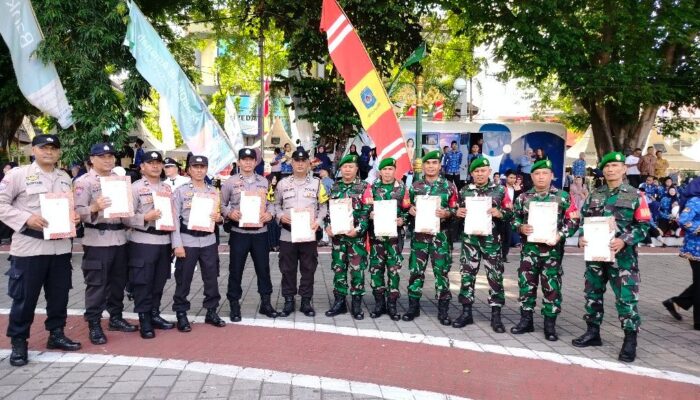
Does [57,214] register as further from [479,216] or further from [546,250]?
[546,250]

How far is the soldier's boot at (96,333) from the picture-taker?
579 cm

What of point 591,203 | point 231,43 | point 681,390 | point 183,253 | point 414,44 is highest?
point 231,43

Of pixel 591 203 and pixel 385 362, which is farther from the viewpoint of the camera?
pixel 591 203

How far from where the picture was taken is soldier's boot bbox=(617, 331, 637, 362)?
5504mm

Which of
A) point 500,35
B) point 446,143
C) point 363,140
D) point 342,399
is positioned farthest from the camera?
point 446,143

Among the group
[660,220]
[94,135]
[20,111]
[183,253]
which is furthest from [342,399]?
Answer: [20,111]

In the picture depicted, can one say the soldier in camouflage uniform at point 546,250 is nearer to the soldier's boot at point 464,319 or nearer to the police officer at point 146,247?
the soldier's boot at point 464,319

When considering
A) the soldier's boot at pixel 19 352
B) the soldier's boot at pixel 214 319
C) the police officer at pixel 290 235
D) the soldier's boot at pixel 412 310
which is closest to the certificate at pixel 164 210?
the soldier's boot at pixel 214 319

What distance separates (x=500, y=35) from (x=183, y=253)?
13423mm

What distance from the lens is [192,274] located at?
6.44 metres

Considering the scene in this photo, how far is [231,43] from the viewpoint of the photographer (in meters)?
22.7

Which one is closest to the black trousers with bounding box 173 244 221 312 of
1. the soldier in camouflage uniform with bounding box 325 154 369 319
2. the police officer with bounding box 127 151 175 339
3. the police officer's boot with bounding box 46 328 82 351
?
the police officer with bounding box 127 151 175 339

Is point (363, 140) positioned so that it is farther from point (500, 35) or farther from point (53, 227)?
point (53, 227)

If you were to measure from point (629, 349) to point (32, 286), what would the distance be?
585cm
